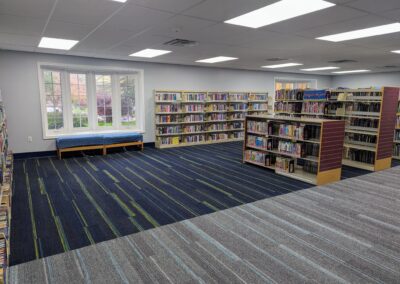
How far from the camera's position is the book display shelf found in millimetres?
6012

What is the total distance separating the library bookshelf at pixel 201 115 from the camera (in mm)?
8758

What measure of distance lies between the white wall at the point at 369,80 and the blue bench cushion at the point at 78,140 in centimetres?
1132

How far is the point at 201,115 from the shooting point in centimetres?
948

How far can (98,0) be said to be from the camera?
301cm

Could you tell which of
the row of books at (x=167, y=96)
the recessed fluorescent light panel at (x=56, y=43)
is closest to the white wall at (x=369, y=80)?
the row of books at (x=167, y=96)

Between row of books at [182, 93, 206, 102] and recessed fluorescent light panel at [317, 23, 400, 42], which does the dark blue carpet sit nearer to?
row of books at [182, 93, 206, 102]

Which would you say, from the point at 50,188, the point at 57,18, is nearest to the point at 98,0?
the point at 57,18

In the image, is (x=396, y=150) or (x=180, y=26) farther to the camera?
(x=396, y=150)

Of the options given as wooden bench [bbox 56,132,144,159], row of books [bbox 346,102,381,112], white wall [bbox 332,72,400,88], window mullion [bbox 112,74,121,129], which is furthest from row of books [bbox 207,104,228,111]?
white wall [bbox 332,72,400,88]

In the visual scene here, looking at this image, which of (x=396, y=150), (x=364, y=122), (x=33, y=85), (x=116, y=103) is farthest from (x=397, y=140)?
(x=33, y=85)

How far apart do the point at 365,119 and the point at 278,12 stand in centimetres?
422

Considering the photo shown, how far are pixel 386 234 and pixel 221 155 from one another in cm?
473

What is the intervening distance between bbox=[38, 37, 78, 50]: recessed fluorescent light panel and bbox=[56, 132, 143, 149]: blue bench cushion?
7.50 ft

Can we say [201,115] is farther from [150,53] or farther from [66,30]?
[66,30]
